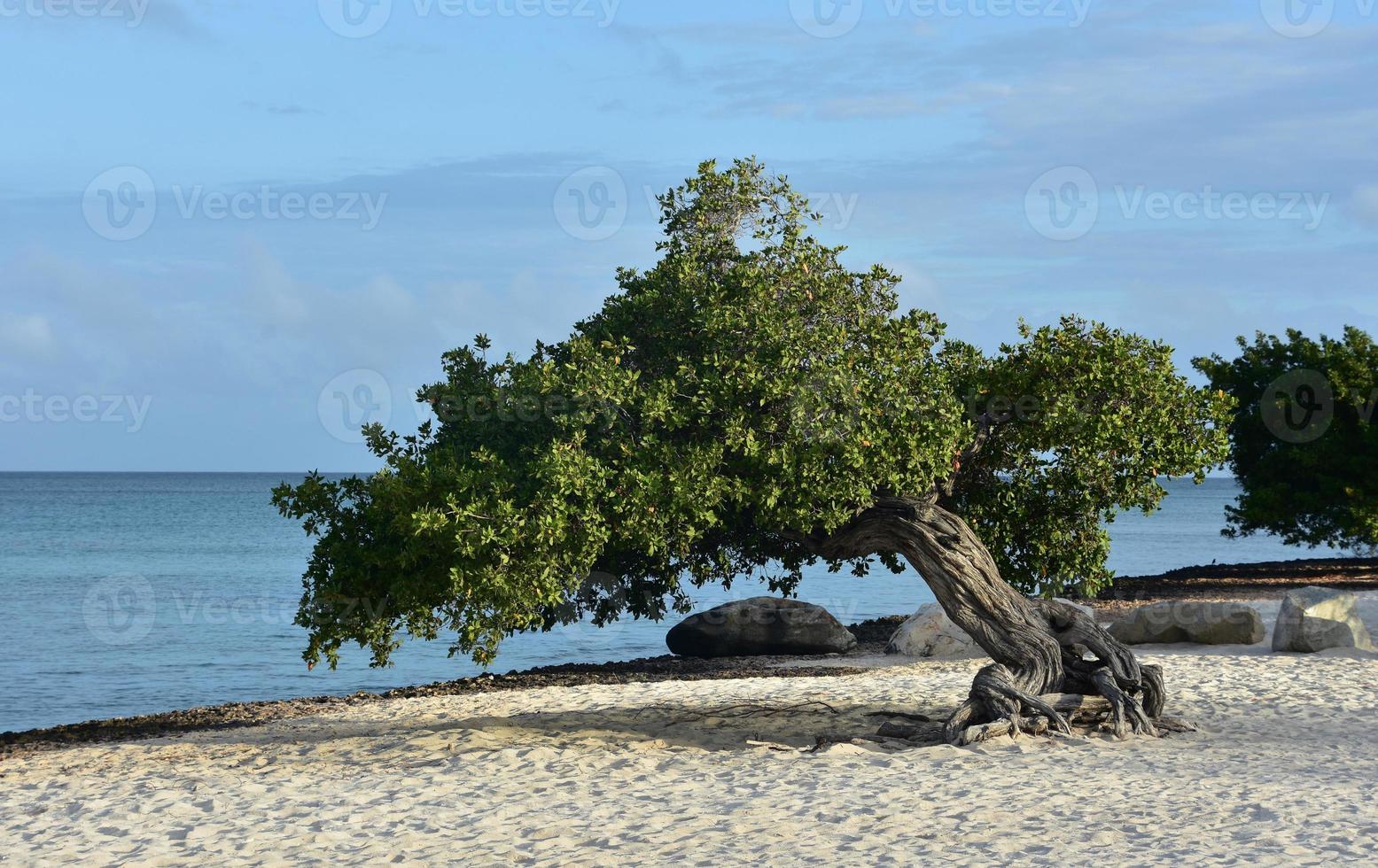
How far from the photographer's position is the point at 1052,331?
15.4 meters

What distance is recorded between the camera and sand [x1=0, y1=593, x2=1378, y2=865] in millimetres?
10883

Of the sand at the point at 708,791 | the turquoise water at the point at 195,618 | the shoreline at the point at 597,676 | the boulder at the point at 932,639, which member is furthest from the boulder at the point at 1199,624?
the turquoise water at the point at 195,618

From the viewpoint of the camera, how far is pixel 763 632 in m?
26.8

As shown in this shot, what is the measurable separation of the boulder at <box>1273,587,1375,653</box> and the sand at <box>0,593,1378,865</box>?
4.04m

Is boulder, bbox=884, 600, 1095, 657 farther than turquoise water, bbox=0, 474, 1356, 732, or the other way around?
turquoise water, bbox=0, 474, 1356, 732

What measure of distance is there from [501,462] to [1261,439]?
32.5 m

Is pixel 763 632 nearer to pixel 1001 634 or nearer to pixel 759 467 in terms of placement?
pixel 1001 634

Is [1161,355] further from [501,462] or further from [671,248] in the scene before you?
[501,462]

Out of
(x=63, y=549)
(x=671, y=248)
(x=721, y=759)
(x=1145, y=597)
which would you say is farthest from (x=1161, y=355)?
(x=63, y=549)

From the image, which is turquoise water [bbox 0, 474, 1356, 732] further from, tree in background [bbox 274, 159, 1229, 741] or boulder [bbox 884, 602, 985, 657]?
tree in background [bbox 274, 159, 1229, 741]

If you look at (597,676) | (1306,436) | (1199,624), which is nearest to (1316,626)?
(1199,624)

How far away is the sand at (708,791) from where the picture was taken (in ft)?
35.7

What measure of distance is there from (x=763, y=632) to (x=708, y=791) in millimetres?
13715

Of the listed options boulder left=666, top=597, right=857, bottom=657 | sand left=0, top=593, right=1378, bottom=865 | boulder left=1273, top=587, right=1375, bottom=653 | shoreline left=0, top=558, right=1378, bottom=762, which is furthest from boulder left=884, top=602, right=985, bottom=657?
sand left=0, top=593, right=1378, bottom=865
